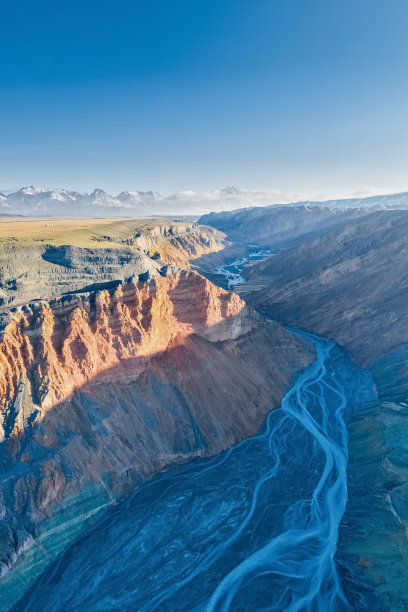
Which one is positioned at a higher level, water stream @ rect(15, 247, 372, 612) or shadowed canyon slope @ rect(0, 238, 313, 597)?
shadowed canyon slope @ rect(0, 238, 313, 597)

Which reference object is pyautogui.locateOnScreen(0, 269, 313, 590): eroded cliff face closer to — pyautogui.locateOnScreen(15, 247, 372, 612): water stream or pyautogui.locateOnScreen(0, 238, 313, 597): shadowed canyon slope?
pyautogui.locateOnScreen(0, 238, 313, 597): shadowed canyon slope

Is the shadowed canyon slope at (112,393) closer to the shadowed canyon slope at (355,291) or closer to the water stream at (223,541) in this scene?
the water stream at (223,541)

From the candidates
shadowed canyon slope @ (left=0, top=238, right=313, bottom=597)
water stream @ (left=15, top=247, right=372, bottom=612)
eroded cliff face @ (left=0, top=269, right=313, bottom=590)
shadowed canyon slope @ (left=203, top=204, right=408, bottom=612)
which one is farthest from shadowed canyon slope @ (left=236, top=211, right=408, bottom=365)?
water stream @ (left=15, top=247, right=372, bottom=612)

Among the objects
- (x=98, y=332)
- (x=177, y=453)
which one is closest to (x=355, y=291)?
(x=177, y=453)

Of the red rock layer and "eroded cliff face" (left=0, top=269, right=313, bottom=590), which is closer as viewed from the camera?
"eroded cliff face" (left=0, top=269, right=313, bottom=590)

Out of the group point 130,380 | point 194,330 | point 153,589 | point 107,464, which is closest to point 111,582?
point 153,589

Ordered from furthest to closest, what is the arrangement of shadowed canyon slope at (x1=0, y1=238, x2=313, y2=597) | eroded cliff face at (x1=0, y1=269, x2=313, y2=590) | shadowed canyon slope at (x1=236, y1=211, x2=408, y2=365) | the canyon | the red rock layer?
shadowed canyon slope at (x1=236, y1=211, x2=408, y2=365), the red rock layer, eroded cliff face at (x1=0, y1=269, x2=313, y2=590), shadowed canyon slope at (x1=0, y1=238, x2=313, y2=597), the canyon

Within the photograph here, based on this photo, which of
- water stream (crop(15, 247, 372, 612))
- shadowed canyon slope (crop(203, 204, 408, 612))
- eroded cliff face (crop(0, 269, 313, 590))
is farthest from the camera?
eroded cliff face (crop(0, 269, 313, 590))

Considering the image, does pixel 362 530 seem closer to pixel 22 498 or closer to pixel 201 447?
pixel 201 447

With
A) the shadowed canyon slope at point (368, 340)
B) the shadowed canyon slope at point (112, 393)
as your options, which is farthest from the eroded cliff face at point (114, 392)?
the shadowed canyon slope at point (368, 340)

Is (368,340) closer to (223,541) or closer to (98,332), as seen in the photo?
(223,541)
